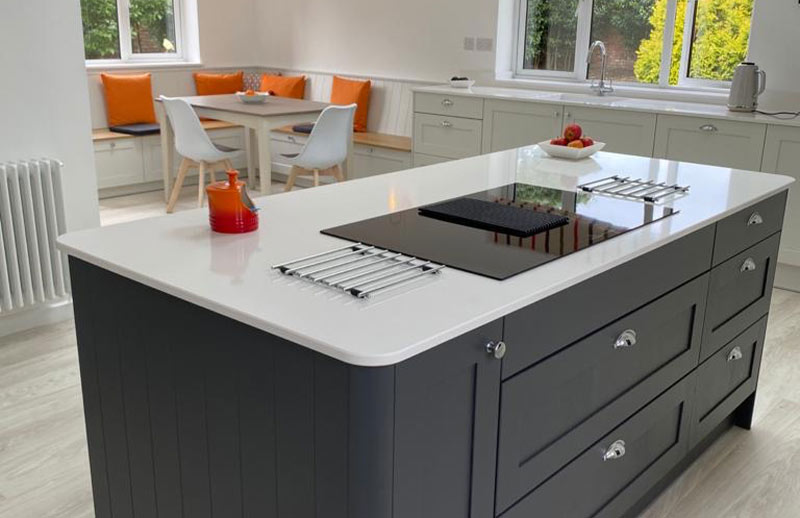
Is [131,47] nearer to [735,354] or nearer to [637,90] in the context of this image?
[637,90]

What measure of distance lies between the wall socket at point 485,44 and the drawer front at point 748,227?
3.39 m

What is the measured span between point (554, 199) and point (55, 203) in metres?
2.27

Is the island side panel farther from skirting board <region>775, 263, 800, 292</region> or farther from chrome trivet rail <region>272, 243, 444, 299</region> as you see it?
skirting board <region>775, 263, 800, 292</region>

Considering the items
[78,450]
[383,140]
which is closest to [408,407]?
[78,450]

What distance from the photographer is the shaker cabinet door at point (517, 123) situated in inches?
189

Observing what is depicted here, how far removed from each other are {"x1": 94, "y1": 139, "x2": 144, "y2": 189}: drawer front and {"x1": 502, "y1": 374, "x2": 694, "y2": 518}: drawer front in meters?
4.80

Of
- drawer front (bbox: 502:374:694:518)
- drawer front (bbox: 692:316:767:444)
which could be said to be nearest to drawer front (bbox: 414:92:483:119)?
drawer front (bbox: 692:316:767:444)

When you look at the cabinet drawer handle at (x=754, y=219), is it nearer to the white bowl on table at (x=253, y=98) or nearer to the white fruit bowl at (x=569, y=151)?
the white fruit bowl at (x=569, y=151)

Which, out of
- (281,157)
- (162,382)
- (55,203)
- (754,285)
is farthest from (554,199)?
(281,157)

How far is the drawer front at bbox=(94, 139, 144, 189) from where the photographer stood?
5.82 metres

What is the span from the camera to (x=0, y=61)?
3129 mm

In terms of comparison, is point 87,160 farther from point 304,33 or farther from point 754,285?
point 304,33

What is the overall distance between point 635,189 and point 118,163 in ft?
15.2

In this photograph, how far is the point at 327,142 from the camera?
5195mm
